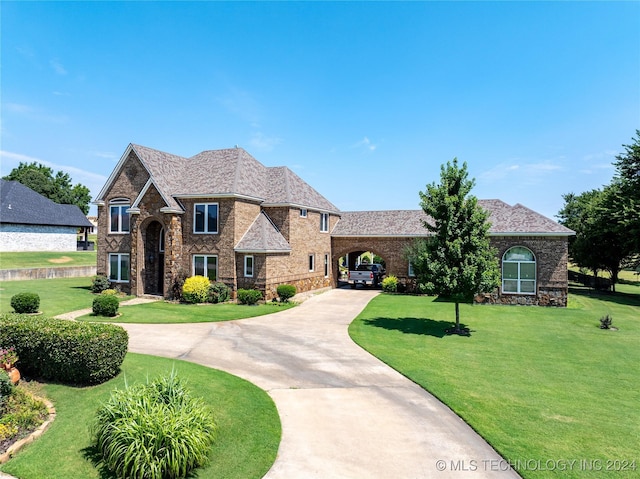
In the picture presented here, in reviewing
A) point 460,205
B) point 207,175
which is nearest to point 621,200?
point 460,205

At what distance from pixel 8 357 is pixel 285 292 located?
56.2ft

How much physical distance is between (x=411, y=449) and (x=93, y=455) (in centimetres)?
630

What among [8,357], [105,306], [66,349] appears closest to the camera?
[66,349]

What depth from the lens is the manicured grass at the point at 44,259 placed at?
40688 millimetres

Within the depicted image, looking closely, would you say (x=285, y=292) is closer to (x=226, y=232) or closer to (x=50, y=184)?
(x=226, y=232)

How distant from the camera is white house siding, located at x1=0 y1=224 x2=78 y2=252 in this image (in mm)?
46656

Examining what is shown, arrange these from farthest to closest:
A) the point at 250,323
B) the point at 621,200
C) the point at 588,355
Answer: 1. the point at 621,200
2. the point at 250,323
3. the point at 588,355

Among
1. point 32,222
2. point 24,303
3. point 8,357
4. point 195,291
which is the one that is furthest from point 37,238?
point 8,357

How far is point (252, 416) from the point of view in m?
8.98

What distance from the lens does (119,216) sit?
96.7 ft

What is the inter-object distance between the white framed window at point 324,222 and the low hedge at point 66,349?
24.9 m

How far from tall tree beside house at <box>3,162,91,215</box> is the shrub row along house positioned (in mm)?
71593

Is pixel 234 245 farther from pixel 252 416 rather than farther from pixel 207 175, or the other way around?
pixel 252 416

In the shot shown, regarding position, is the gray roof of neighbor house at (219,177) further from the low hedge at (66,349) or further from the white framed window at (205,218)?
the low hedge at (66,349)
